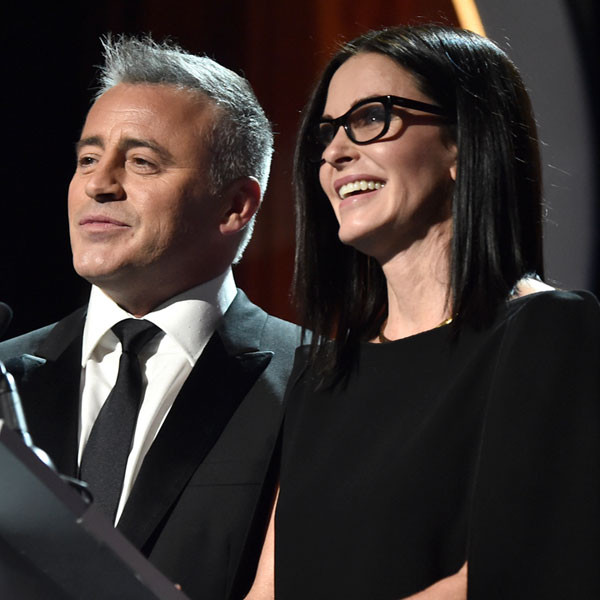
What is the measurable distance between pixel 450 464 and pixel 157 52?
53.4 inches

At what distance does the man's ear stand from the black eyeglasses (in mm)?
635

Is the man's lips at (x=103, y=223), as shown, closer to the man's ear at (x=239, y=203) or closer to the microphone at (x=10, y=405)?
the man's ear at (x=239, y=203)

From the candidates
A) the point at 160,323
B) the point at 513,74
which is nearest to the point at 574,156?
the point at 513,74

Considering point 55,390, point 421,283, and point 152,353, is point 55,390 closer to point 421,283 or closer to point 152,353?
point 152,353

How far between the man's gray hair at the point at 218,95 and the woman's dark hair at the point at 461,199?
1.65 feet

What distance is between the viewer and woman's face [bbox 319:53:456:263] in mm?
1683

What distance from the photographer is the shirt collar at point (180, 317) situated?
2.14 metres

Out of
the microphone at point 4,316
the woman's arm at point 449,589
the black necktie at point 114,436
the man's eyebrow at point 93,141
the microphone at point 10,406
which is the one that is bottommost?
the woman's arm at point 449,589

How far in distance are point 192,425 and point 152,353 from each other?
219 mm

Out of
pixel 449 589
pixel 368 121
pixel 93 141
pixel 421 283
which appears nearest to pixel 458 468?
pixel 449 589

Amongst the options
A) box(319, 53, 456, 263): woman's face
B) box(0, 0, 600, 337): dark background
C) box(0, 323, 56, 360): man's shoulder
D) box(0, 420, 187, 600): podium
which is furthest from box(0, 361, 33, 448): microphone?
box(0, 0, 600, 337): dark background

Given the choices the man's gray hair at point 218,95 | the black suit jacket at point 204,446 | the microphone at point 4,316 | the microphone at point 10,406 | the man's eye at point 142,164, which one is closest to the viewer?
the microphone at point 10,406

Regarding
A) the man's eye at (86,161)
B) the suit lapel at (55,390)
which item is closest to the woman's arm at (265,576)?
the suit lapel at (55,390)

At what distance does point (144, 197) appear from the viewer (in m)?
2.20
